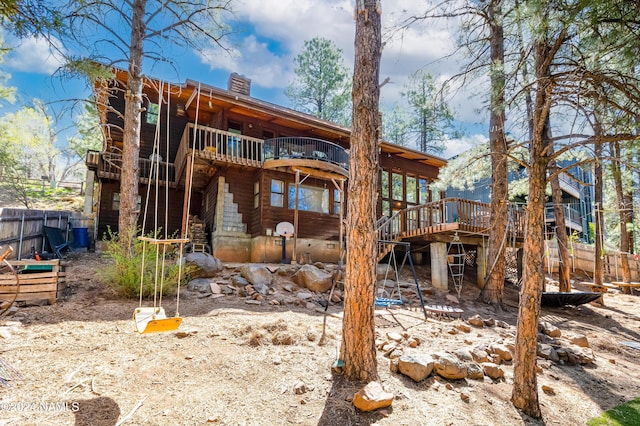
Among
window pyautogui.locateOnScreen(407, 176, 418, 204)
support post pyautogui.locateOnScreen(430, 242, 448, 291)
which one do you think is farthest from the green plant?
window pyautogui.locateOnScreen(407, 176, 418, 204)

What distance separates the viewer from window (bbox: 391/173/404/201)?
17672 millimetres

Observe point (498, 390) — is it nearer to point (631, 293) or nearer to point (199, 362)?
point (199, 362)

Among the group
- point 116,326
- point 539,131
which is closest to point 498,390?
point 539,131

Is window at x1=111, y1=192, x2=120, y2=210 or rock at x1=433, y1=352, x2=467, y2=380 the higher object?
window at x1=111, y1=192, x2=120, y2=210

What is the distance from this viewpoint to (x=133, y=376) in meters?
3.67

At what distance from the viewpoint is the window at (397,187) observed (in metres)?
17.7

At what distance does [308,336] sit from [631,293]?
14487 mm

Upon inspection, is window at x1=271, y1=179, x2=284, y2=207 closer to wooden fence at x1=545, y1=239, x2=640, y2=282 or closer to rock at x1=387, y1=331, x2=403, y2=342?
rock at x1=387, y1=331, x2=403, y2=342

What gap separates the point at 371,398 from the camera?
11.1 feet

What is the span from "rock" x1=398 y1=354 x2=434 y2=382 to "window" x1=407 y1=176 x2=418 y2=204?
14508mm

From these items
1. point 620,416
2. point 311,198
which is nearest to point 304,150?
point 311,198

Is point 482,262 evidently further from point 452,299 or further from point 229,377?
point 229,377

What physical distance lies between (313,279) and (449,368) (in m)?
5.31

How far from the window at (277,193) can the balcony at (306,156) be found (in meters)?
0.69
